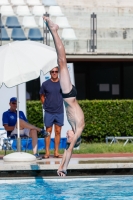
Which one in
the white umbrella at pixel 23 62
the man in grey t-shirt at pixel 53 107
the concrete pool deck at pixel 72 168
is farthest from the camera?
the man in grey t-shirt at pixel 53 107

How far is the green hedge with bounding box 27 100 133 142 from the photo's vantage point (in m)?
18.3

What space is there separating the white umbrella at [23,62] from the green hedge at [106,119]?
661cm

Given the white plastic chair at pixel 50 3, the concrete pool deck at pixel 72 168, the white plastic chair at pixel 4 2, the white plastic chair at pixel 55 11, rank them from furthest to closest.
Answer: the white plastic chair at pixel 50 3 < the white plastic chair at pixel 4 2 < the white plastic chair at pixel 55 11 < the concrete pool deck at pixel 72 168

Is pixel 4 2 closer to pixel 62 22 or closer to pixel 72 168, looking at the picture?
pixel 62 22

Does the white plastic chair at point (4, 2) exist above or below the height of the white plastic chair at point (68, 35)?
above

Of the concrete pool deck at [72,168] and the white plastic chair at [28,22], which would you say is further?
the white plastic chair at [28,22]

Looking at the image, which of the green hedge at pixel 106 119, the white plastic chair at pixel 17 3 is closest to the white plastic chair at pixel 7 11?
the white plastic chair at pixel 17 3

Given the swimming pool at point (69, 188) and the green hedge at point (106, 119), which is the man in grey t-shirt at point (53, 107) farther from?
the green hedge at point (106, 119)

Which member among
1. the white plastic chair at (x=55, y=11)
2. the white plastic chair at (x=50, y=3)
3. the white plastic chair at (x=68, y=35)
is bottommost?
the white plastic chair at (x=68, y=35)

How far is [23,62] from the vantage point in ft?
37.6

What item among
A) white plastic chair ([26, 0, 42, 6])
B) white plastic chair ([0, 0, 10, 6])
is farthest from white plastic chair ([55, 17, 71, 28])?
white plastic chair ([0, 0, 10, 6])

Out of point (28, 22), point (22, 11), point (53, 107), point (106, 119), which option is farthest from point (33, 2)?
point (53, 107)

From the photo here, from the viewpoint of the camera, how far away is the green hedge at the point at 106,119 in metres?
18.3

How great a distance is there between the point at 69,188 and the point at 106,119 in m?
8.59
